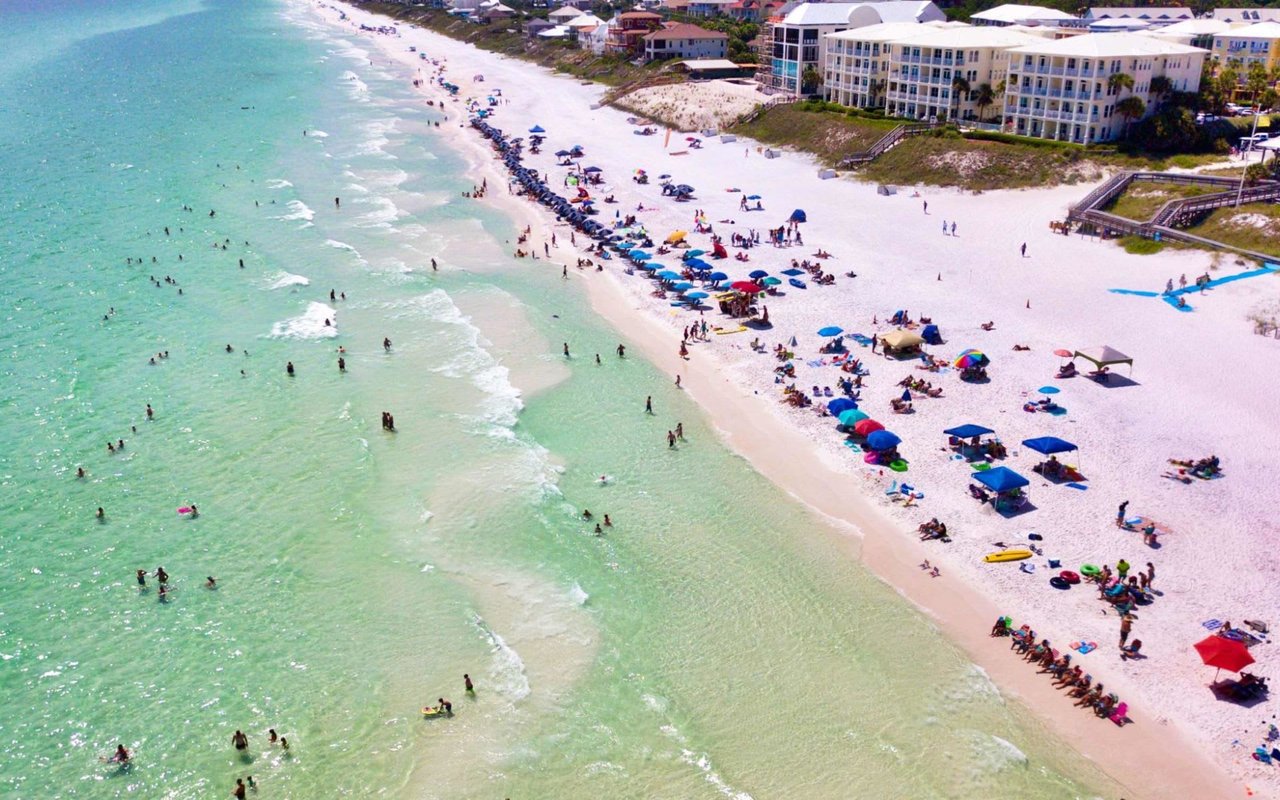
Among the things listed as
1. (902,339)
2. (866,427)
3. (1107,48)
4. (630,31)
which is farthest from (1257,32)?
(630,31)

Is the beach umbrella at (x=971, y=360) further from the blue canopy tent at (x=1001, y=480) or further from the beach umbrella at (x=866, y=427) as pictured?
the blue canopy tent at (x=1001, y=480)

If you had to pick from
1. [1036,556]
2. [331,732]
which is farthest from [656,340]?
[331,732]

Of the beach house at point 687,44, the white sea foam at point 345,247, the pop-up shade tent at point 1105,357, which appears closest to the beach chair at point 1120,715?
the pop-up shade tent at point 1105,357

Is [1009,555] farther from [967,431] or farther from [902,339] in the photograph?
[902,339]

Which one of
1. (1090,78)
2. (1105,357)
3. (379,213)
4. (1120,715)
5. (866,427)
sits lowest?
(1120,715)

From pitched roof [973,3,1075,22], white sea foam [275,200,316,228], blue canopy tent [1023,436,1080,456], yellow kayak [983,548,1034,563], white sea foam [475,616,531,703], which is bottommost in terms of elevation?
white sea foam [475,616,531,703]

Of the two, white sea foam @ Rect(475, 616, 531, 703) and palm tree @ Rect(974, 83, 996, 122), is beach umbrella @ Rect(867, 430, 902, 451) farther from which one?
palm tree @ Rect(974, 83, 996, 122)

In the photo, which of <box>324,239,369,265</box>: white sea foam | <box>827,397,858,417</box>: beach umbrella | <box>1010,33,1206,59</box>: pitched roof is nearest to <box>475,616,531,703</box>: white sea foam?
<box>827,397,858,417</box>: beach umbrella
